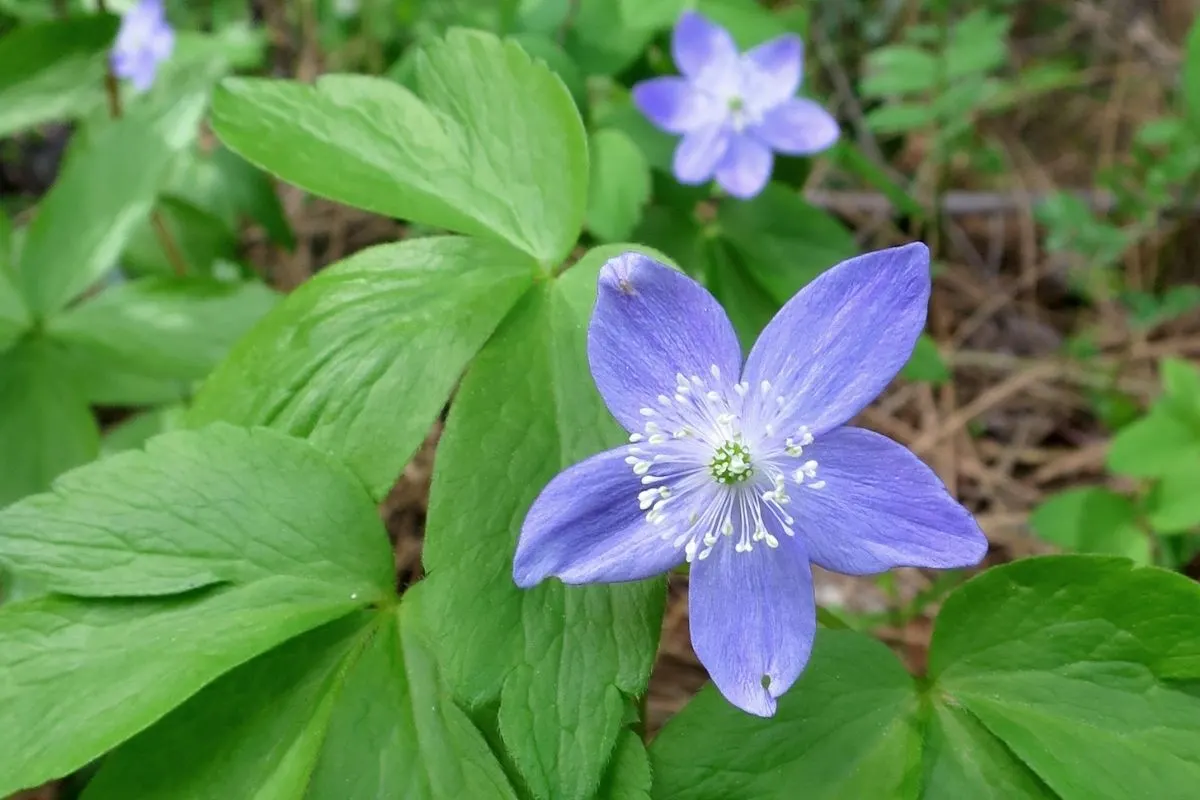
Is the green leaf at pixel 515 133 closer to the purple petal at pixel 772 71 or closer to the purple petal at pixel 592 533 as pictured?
the purple petal at pixel 592 533

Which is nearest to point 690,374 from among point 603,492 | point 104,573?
point 603,492

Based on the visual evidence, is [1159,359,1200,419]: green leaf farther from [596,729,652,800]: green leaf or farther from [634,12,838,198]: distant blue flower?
[596,729,652,800]: green leaf

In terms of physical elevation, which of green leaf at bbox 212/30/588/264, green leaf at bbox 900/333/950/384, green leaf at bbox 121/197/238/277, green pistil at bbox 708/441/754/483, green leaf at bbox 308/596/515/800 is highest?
green leaf at bbox 212/30/588/264

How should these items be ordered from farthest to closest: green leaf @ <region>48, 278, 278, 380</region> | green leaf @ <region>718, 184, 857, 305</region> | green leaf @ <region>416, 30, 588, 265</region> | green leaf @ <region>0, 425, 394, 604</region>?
green leaf @ <region>718, 184, 857, 305</region> < green leaf @ <region>48, 278, 278, 380</region> < green leaf @ <region>416, 30, 588, 265</region> < green leaf @ <region>0, 425, 394, 604</region>

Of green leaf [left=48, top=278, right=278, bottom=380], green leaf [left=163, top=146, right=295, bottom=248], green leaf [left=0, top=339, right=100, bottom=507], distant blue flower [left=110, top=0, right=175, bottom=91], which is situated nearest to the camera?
green leaf [left=0, top=339, right=100, bottom=507]

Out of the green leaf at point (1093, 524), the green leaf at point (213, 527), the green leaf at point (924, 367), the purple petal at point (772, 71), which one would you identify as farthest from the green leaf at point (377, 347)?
the green leaf at point (1093, 524)

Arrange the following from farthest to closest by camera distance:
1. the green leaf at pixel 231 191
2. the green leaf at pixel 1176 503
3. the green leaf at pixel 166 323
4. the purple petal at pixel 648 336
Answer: the green leaf at pixel 231 191 < the green leaf at pixel 1176 503 < the green leaf at pixel 166 323 < the purple petal at pixel 648 336

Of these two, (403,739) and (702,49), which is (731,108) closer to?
(702,49)

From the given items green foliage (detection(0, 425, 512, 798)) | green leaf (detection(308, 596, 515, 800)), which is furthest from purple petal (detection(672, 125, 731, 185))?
green leaf (detection(308, 596, 515, 800))
